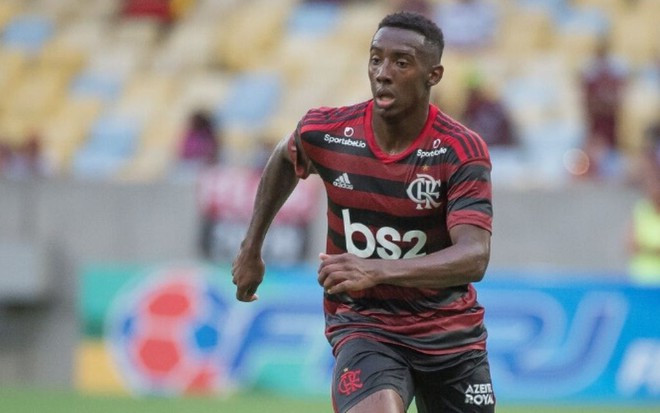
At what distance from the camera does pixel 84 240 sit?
12859 mm

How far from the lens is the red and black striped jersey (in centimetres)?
577

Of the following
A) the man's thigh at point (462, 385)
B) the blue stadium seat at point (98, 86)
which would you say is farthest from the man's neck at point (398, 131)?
the blue stadium seat at point (98, 86)

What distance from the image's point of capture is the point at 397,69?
5.68 m

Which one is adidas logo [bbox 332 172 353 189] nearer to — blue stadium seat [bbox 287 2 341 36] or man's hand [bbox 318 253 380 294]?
man's hand [bbox 318 253 380 294]

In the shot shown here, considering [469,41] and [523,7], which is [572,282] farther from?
[523,7]

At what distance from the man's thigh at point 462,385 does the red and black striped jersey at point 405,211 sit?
7 cm

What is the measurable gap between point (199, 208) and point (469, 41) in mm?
4117

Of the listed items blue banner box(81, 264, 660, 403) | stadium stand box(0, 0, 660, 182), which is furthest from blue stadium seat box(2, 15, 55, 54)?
blue banner box(81, 264, 660, 403)

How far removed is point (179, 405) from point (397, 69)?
6325mm

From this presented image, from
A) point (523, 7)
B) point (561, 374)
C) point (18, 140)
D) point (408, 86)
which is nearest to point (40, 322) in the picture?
point (18, 140)

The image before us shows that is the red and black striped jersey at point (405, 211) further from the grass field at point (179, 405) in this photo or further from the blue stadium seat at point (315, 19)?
the blue stadium seat at point (315, 19)

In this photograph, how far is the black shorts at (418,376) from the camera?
18.7ft

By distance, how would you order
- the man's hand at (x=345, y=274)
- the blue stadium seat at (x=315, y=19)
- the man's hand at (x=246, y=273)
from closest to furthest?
1. the man's hand at (x=345, y=274)
2. the man's hand at (x=246, y=273)
3. the blue stadium seat at (x=315, y=19)

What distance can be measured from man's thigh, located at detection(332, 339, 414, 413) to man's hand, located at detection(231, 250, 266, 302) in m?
0.55
